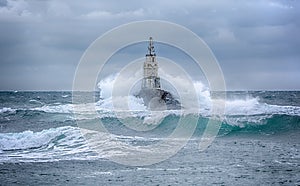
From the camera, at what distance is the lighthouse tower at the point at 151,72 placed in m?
53.2

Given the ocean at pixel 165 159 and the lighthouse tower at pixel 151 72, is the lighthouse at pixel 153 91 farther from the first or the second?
the ocean at pixel 165 159

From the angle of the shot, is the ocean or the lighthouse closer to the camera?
the ocean

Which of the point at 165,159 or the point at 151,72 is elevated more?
the point at 151,72

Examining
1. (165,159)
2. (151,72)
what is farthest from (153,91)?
(165,159)

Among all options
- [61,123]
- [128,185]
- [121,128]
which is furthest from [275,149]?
[61,123]

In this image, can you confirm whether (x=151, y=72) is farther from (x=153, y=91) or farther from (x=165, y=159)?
(x=165, y=159)

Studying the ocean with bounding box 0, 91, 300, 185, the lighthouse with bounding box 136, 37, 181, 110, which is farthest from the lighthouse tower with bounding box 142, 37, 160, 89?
the ocean with bounding box 0, 91, 300, 185

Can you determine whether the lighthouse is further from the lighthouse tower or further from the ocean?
the ocean

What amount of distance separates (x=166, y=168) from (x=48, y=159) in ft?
17.2

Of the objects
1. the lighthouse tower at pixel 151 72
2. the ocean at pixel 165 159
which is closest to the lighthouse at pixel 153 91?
the lighthouse tower at pixel 151 72

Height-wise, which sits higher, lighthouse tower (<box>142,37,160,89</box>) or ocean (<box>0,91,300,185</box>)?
lighthouse tower (<box>142,37,160,89</box>)

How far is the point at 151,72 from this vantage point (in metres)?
53.9

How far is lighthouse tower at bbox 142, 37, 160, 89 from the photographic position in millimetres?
53156

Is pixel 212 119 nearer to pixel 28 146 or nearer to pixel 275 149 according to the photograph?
pixel 275 149
